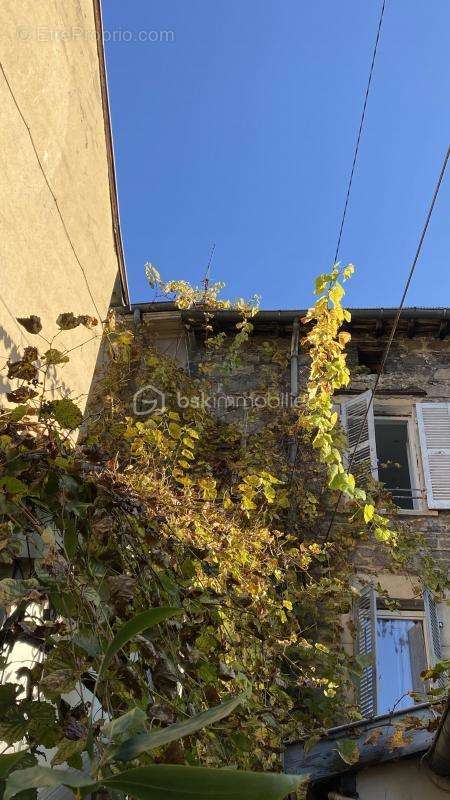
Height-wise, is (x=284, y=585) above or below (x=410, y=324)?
below

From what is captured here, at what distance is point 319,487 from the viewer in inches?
271

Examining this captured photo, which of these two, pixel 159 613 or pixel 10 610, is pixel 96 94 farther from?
pixel 159 613

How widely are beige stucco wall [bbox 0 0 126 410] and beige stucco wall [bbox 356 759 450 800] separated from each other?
103 inches

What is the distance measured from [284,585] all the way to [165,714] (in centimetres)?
395

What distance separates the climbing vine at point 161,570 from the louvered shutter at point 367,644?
0.16 m

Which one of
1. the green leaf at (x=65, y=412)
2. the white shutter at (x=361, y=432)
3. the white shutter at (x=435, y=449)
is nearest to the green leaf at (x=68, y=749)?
the green leaf at (x=65, y=412)

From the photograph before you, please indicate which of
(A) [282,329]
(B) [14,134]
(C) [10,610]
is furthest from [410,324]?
(C) [10,610]

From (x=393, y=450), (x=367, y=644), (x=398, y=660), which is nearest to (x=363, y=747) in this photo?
(x=367, y=644)

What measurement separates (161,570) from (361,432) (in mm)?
5082

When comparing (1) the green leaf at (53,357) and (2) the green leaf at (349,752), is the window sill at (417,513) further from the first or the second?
(1) the green leaf at (53,357)

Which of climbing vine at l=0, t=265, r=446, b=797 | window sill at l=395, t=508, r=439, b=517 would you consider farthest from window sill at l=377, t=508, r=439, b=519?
climbing vine at l=0, t=265, r=446, b=797

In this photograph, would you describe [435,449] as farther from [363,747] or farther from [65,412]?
[65,412]

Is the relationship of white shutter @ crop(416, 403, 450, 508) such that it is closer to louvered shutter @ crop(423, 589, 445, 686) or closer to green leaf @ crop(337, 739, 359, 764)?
louvered shutter @ crop(423, 589, 445, 686)

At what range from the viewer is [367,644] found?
5770 millimetres
